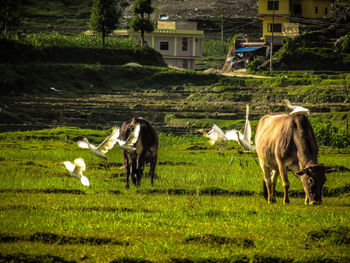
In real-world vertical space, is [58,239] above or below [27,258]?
below

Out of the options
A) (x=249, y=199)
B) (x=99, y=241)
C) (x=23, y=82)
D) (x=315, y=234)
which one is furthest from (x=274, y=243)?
(x=23, y=82)

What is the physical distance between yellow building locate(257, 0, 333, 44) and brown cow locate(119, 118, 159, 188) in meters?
43.1

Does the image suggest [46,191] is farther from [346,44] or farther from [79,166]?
[346,44]

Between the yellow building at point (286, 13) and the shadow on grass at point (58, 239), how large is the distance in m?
50.0

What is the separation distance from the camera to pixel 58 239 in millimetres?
7852

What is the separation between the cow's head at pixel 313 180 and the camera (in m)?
10.8

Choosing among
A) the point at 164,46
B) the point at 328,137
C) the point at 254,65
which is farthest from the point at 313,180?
the point at 164,46

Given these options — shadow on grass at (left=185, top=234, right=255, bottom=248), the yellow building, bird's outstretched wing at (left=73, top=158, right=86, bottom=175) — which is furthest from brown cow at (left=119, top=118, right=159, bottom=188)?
the yellow building

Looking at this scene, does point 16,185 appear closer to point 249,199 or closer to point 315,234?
point 249,199

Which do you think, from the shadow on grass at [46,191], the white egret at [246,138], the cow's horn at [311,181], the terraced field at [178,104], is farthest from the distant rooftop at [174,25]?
the cow's horn at [311,181]

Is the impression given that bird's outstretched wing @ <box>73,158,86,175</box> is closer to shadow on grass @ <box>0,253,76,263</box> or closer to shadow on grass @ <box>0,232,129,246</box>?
shadow on grass @ <box>0,232,129,246</box>

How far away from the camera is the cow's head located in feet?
35.4

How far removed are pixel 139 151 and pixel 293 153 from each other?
14.0 ft

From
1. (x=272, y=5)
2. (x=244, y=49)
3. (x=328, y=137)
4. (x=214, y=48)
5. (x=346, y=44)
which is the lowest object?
(x=328, y=137)
